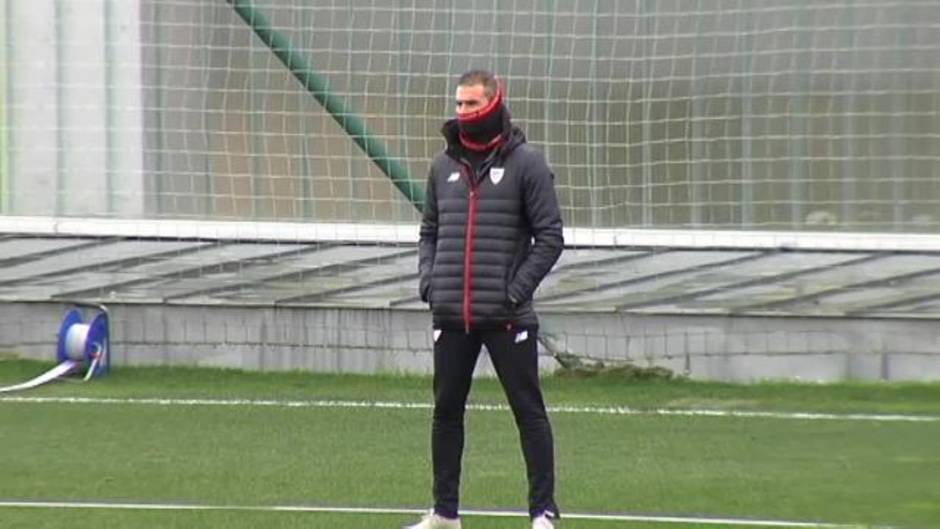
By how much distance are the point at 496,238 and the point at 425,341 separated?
5514 millimetres

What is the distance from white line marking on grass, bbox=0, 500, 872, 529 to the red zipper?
1178 mm

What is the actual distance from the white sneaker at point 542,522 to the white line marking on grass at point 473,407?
3810 mm

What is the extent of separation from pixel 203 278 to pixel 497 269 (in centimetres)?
627

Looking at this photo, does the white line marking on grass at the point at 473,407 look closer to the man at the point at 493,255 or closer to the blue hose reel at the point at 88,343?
the blue hose reel at the point at 88,343

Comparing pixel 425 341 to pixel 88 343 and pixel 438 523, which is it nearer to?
pixel 88 343

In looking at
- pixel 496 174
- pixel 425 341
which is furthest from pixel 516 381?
pixel 425 341

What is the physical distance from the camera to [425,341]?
44.4 ft

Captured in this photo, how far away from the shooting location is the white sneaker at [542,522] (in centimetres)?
819

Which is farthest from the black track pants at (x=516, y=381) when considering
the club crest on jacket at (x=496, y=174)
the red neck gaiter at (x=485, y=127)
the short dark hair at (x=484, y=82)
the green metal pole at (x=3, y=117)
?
the green metal pole at (x=3, y=117)

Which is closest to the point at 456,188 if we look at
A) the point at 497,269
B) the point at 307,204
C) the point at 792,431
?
the point at 497,269

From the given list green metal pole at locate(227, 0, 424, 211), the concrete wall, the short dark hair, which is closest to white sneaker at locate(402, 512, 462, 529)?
the short dark hair

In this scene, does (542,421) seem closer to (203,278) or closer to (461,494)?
(461,494)

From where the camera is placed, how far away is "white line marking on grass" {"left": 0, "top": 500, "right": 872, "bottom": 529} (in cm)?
880

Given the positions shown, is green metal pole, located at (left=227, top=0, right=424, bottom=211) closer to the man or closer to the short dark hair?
the man
